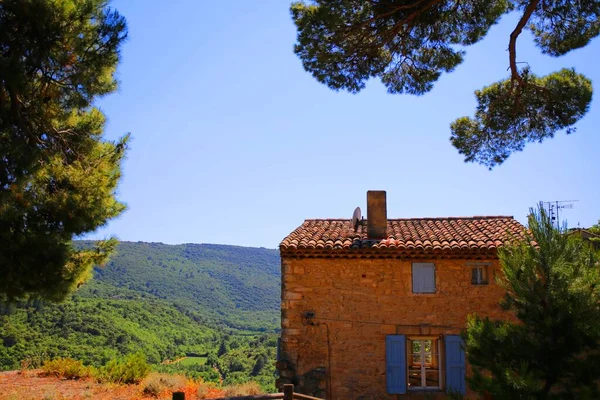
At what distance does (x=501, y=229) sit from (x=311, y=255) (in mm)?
4613

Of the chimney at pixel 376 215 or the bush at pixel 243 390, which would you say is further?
the chimney at pixel 376 215

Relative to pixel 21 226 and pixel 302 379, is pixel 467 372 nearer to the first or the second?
pixel 302 379

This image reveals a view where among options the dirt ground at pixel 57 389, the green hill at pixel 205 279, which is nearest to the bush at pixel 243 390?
the dirt ground at pixel 57 389

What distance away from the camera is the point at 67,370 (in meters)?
13.7

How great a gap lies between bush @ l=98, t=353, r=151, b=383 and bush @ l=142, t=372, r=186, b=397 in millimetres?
404

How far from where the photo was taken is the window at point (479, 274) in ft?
39.0

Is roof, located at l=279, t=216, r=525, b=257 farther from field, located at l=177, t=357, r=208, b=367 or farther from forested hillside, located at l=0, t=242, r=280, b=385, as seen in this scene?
field, located at l=177, t=357, r=208, b=367

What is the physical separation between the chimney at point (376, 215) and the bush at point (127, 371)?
660 cm

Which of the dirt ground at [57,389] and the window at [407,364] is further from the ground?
the window at [407,364]

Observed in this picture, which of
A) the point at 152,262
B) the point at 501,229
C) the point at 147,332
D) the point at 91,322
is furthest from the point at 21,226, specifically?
the point at 152,262

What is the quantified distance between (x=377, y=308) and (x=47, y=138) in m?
7.16

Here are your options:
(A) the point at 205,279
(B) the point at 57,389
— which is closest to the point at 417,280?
(B) the point at 57,389

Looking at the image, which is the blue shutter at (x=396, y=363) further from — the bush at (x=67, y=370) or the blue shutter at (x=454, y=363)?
the bush at (x=67, y=370)

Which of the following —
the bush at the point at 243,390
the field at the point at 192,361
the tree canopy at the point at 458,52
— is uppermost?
the tree canopy at the point at 458,52
